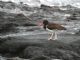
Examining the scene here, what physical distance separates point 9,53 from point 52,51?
5.38ft

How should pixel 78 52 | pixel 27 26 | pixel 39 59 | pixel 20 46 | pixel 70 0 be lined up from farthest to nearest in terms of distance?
pixel 70 0 → pixel 27 26 → pixel 20 46 → pixel 78 52 → pixel 39 59

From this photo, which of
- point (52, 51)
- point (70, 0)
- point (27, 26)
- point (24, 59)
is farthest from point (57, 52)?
point (70, 0)

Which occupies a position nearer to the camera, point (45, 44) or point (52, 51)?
point (52, 51)

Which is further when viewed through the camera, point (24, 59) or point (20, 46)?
point (20, 46)

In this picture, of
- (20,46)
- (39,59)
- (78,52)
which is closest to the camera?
(39,59)

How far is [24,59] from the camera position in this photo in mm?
11281

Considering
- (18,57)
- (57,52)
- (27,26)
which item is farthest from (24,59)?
(27,26)

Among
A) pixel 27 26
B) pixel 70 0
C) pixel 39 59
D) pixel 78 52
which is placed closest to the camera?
A: pixel 39 59

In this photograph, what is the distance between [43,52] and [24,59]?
77 centimetres

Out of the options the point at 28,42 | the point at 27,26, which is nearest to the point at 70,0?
the point at 27,26

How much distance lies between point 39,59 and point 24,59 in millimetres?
492

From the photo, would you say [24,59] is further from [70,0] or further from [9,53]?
[70,0]

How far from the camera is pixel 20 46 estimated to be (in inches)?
505

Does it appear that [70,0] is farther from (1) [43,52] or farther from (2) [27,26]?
(1) [43,52]
